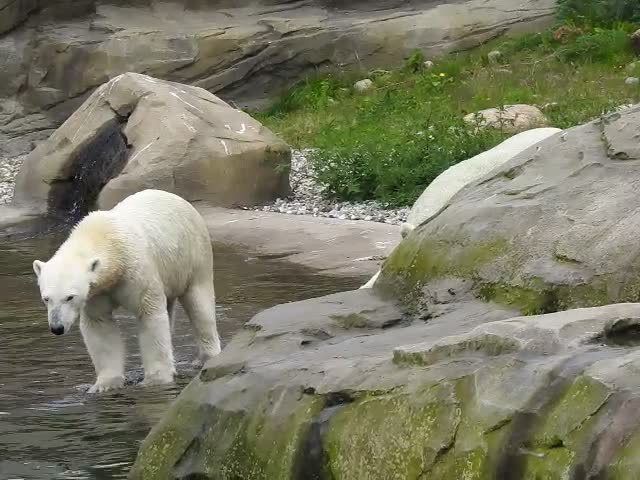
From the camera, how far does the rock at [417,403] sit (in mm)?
3080

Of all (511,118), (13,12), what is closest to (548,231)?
(511,118)

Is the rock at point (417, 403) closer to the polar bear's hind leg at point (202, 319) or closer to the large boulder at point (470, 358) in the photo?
the large boulder at point (470, 358)

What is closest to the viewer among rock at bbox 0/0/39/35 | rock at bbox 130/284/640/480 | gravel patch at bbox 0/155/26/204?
rock at bbox 130/284/640/480

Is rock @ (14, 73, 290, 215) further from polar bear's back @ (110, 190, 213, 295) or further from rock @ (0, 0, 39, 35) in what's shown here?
polar bear's back @ (110, 190, 213, 295)

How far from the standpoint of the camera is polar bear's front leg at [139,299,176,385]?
6.19 m

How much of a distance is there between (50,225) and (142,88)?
5.74ft

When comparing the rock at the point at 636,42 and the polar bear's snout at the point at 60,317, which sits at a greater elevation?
the polar bear's snout at the point at 60,317

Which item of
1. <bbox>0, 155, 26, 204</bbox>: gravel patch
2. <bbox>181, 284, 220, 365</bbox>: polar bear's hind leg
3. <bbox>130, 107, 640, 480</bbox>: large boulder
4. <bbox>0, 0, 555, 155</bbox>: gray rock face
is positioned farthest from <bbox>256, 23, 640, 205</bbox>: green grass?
<bbox>130, 107, 640, 480</bbox>: large boulder

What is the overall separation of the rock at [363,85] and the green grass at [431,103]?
9 centimetres

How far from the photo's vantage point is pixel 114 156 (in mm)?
12781

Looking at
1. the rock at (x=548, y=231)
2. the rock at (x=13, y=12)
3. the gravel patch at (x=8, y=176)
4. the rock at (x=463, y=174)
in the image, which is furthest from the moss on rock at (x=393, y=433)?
the rock at (x=13, y=12)

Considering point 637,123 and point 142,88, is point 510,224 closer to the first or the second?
point 637,123

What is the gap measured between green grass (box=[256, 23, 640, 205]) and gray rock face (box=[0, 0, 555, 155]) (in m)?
0.55

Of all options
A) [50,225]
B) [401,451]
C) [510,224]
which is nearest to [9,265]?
[50,225]
